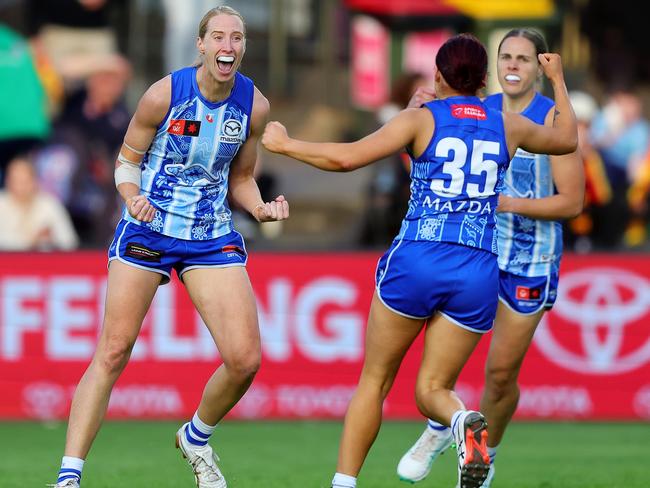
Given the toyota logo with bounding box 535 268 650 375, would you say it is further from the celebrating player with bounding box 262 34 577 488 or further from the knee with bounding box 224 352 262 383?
the celebrating player with bounding box 262 34 577 488

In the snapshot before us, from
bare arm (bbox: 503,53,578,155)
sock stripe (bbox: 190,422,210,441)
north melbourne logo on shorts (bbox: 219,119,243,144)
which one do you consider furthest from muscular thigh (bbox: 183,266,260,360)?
bare arm (bbox: 503,53,578,155)

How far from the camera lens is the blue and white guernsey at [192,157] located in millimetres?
7238

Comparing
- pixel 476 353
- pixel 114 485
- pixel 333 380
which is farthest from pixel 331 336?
pixel 114 485

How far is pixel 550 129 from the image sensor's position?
6.99 m

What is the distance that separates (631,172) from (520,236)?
759cm

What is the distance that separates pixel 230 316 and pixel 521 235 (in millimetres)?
1884

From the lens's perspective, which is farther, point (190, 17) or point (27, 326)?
point (190, 17)

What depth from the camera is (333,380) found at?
41.5 ft

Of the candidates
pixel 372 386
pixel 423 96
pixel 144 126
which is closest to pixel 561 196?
pixel 423 96

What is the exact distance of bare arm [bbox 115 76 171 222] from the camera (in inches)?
282

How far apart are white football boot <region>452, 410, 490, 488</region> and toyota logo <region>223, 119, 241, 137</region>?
2.00m

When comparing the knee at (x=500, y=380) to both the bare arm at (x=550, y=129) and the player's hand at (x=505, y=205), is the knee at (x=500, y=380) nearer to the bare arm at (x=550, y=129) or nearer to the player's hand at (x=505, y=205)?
the player's hand at (x=505, y=205)

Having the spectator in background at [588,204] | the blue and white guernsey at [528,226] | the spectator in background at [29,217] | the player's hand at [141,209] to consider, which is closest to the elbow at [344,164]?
the player's hand at [141,209]

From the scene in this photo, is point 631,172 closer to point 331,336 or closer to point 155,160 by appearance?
point 331,336
